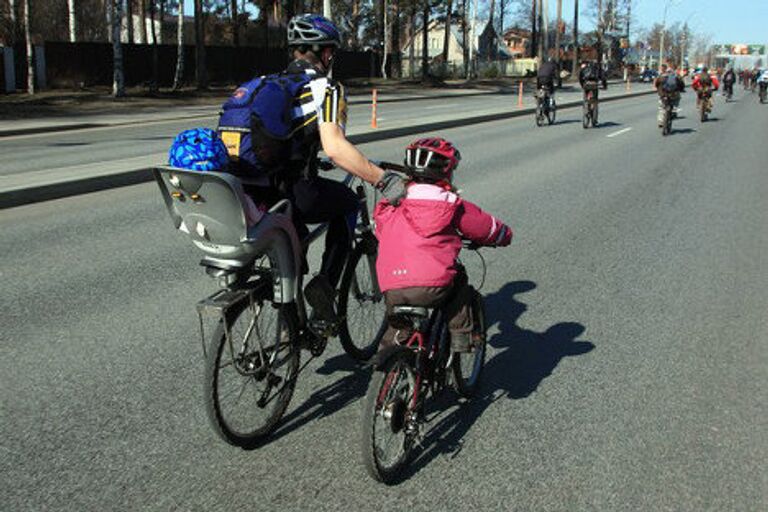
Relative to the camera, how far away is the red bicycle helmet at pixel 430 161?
322 cm

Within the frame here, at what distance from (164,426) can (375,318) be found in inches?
58.1

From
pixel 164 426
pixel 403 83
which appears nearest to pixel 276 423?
pixel 164 426

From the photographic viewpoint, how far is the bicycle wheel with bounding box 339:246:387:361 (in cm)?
422

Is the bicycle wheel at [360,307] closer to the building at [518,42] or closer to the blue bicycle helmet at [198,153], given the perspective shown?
the blue bicycle helmet at [198,153]

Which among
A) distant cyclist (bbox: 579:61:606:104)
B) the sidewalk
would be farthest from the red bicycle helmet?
distant cyclist (bbox: 579:61:606:104)

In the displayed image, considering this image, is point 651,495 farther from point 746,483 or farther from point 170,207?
point 170,207

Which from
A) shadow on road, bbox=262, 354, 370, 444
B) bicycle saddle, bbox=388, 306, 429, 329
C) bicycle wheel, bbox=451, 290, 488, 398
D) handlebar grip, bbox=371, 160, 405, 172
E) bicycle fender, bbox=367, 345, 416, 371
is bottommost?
shadow on road, bbox=262, 354, 370, 444

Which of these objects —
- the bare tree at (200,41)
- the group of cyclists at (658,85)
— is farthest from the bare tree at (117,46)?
the group of cyclists at (658,85)

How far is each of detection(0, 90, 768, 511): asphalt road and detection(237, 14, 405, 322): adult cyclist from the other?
689 mm

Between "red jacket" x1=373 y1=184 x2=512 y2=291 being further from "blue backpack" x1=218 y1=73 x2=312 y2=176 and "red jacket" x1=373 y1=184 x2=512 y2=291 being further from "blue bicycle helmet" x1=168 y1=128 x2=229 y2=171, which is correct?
"blue bicycle helmet" x1=168 y1=128 x2=229 y2=171

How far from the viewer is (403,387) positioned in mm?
3178

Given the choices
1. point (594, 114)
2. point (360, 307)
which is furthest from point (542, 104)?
point (360, 307)

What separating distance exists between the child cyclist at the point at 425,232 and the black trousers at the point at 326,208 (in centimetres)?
49

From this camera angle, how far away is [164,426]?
12.0 ft
